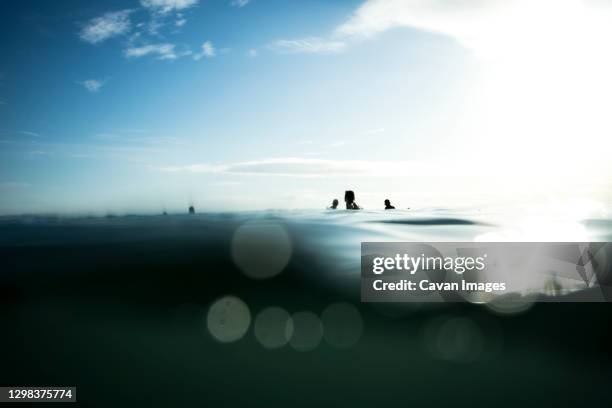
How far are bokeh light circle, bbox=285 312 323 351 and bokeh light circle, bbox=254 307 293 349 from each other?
147 millimetres

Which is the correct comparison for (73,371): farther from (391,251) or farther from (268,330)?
(391,251)

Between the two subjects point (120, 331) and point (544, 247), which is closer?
point (120, 331)

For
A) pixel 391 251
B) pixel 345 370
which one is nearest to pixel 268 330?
pixel 345 370

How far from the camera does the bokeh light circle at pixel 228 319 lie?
1374 centimetres

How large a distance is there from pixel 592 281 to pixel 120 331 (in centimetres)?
1944

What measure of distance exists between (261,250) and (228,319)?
312 inches

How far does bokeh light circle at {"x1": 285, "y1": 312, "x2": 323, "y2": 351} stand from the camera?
1294cm

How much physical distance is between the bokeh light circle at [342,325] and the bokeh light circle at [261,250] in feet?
16.6

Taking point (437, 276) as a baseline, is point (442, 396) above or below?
Result: below

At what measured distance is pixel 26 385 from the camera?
10.2m

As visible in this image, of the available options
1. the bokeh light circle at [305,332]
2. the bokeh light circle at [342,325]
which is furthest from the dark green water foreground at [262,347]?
the bokeh light circle at [305,332]

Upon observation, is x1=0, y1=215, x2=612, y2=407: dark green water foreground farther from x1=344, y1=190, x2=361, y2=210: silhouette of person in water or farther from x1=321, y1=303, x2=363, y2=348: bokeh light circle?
x1=344, y1=190, x2=361, y2=210: silhouette of person in water

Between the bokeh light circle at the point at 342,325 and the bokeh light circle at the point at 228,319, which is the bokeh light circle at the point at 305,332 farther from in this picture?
the bokeh light circle at the point at 228,319

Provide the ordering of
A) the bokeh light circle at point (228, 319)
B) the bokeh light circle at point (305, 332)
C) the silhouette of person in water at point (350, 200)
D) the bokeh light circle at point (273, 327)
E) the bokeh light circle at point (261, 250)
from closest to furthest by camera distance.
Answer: the bokeh light circle at point (305, 332) < the bokeh light circle at point (273, 327) < the bokeh light circle at point (228, 319) < the bokeh light circle at point (261, 250) < the silhouette of person in water at point (350, 200)
